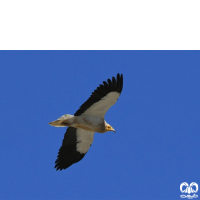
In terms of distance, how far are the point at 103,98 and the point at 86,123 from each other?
987 mm

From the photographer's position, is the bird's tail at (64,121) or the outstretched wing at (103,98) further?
the bird's tail at (64,121)

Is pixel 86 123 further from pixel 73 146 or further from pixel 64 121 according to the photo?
pixel 73 146

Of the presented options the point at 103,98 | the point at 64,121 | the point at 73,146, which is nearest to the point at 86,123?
the point at 64,121

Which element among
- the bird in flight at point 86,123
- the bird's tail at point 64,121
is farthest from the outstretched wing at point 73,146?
the bird's tail at point 64,121

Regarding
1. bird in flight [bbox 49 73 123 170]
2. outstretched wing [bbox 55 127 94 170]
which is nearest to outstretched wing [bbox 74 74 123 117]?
bird in flight [bbox 49 73 123 170]

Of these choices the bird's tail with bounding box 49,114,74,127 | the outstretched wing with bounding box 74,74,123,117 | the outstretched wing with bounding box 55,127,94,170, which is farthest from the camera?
the outstretched wing with bounding box 55,127,94,170

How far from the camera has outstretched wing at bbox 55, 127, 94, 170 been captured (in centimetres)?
1303

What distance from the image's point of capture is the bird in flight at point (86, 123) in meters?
11.6

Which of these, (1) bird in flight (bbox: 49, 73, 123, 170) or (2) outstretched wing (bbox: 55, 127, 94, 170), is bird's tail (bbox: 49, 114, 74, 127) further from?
(2) outstretched wing (bbox: 55, 127, 94, 170)

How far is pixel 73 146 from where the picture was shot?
13.2 meters

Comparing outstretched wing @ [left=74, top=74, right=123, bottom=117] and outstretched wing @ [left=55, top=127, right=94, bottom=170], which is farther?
outstretched wing @ [left=55, top=127, right=94, bottom=170]

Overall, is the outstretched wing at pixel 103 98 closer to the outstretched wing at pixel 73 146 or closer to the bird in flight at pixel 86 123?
the bird in flight at pixel 86 123

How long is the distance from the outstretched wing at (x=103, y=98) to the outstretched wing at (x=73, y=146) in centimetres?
114
